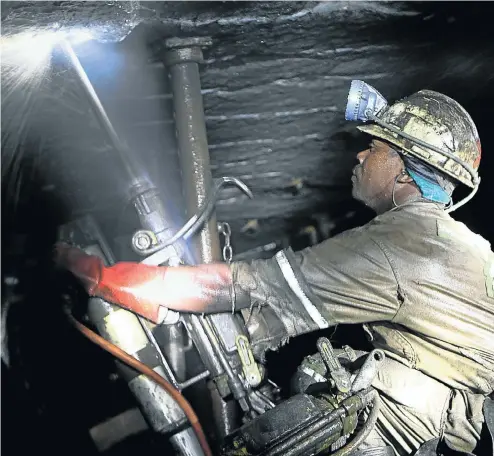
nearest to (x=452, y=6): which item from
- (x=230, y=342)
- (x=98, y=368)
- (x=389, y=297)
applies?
(x=389, y=297)

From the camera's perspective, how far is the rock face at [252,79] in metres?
2.44

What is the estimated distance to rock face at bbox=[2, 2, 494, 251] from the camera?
8.01ft

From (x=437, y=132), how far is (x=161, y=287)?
165 cm

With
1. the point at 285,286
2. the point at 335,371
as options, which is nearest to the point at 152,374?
the point at 285,286

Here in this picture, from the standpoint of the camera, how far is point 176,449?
2.55m

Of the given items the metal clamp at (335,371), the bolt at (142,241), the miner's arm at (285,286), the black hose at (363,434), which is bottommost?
the black hose at (363,434)

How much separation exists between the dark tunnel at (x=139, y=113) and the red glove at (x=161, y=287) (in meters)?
0.44

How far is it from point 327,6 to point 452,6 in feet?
2.45

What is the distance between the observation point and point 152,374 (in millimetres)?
2443

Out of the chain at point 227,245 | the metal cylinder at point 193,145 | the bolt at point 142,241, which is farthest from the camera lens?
the metal cylinder at point 193,145

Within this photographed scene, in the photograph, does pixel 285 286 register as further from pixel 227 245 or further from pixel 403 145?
pixel 403 145

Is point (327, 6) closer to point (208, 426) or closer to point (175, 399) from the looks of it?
point (175, 399)

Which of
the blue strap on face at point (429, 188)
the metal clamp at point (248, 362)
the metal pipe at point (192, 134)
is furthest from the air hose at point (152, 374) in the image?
the blue strap on face at point (429, 188)

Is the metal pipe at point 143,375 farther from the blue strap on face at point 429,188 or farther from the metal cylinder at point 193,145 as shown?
the blue strap on face at point 429,188
